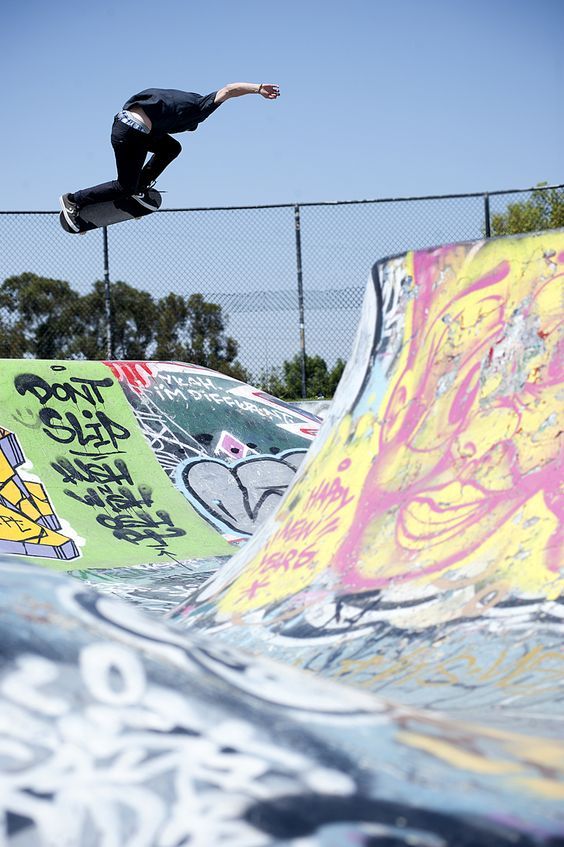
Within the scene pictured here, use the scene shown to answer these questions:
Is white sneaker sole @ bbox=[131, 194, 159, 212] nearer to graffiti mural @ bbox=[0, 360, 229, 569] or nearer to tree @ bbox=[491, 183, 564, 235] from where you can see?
graffiti mural @ bbox=[0, 360, 229, 569]

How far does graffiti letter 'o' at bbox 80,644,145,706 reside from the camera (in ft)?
5.64

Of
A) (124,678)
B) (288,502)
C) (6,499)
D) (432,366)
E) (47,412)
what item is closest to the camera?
(124,678)

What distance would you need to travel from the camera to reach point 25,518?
823cm

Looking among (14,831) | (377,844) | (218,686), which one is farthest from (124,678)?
(377,844)

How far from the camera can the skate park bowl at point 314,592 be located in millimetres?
1604

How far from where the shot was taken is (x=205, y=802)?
5.23 feet

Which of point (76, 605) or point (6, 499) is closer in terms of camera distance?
point (76, 605)

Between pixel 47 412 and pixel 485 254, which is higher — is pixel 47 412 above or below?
below

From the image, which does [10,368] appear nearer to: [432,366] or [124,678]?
[432,366]

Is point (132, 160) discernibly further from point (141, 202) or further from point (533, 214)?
point (533, 214)

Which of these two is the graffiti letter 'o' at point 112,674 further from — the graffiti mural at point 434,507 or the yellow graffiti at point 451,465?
the yellow graffiti at point 451,465

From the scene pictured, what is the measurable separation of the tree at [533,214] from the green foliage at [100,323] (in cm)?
422

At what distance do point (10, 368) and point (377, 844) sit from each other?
28.9ft

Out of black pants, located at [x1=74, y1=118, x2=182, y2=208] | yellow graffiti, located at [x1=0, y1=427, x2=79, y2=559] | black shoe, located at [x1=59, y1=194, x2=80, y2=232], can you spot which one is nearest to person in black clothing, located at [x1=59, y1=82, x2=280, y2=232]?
black pants, located at [x1=74, y1=118, x2=182, y2=208]
